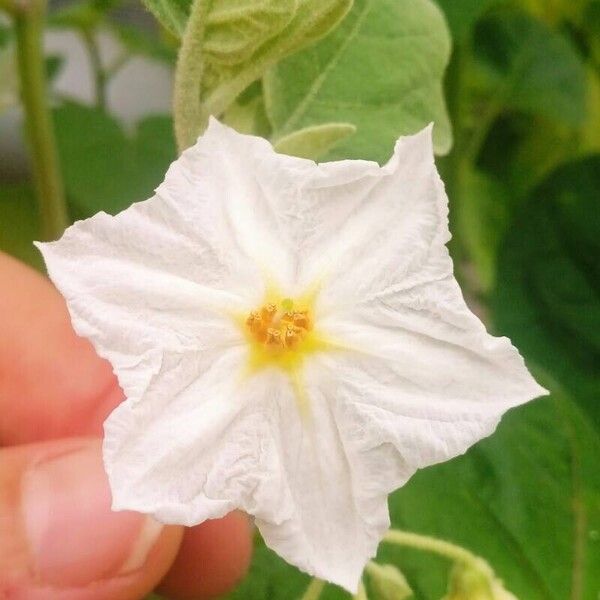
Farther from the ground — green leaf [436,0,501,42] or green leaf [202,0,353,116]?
green leaf [202,0,353,116]

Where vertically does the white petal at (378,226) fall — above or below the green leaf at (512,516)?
above

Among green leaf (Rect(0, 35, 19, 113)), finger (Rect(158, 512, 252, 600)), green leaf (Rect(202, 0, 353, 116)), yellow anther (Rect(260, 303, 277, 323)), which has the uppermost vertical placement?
green leaf (Rect(202, 0, 353, 116))

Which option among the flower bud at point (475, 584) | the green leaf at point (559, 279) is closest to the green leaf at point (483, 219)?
the green leaf at point (559, 279)

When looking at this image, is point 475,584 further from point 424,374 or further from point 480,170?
point 480,170

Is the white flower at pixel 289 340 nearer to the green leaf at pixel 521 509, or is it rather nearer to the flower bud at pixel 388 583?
the flower bud at pixel 388 583

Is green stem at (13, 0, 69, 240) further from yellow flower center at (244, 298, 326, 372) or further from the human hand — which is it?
yellow flower center at (244, 298, 326, 372)

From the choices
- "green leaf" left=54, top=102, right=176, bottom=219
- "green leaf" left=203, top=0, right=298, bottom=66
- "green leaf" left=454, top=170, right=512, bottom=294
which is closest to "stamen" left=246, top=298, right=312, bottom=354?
"green leaf" left=203, top=0, right=298, bottom=66
